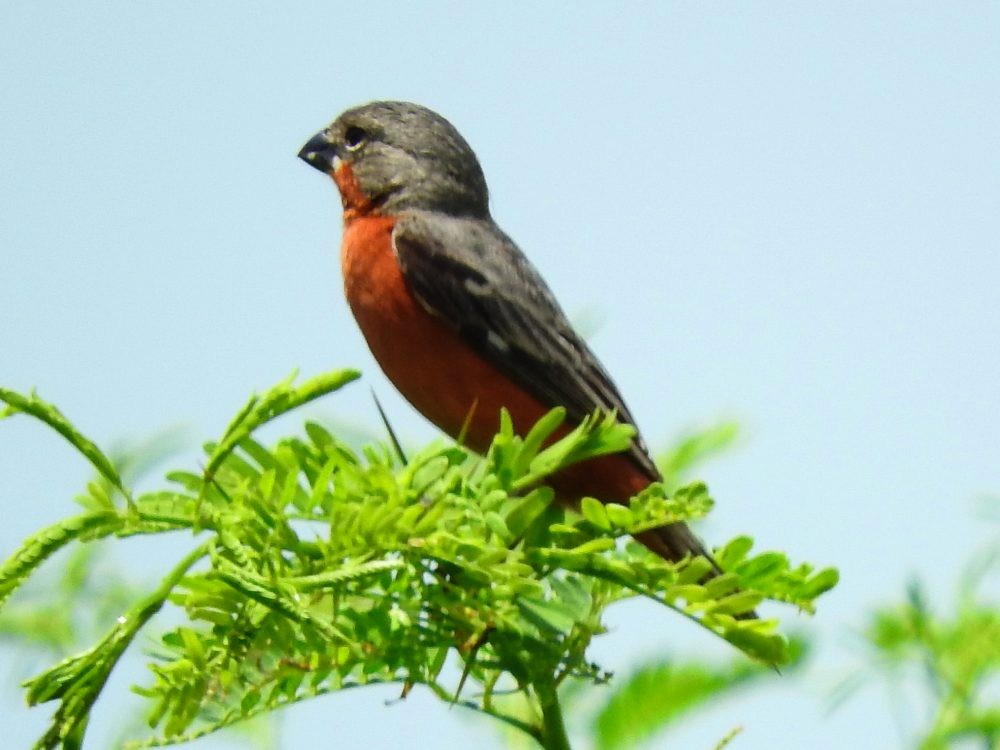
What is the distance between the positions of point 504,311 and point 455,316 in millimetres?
171

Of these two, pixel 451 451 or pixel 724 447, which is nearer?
pixel 451 451

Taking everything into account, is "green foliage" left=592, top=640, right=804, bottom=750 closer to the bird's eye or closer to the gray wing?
the gray wing

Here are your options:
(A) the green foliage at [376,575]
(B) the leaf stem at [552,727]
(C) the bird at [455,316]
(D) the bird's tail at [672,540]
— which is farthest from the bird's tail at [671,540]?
(B) the leaf stem at [552,727]

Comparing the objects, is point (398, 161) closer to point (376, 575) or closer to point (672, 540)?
point (672, 540)

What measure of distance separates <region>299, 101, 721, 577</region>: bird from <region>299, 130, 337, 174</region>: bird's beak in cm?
16

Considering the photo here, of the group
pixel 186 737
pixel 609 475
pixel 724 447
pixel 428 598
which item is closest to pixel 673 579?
pixel 428 598

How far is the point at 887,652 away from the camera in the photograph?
6.86 ft

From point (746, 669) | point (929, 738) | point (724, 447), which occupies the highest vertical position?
point (724, 447)

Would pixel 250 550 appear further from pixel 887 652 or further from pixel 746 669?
pixel 887 652

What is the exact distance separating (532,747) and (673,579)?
631 mm

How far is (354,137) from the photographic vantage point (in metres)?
5.46

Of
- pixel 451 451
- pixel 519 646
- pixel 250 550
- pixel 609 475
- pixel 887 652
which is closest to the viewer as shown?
pixel 250 550

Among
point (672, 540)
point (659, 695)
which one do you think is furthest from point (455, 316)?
point (659, 695)

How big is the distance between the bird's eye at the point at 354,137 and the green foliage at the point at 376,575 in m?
3.70
